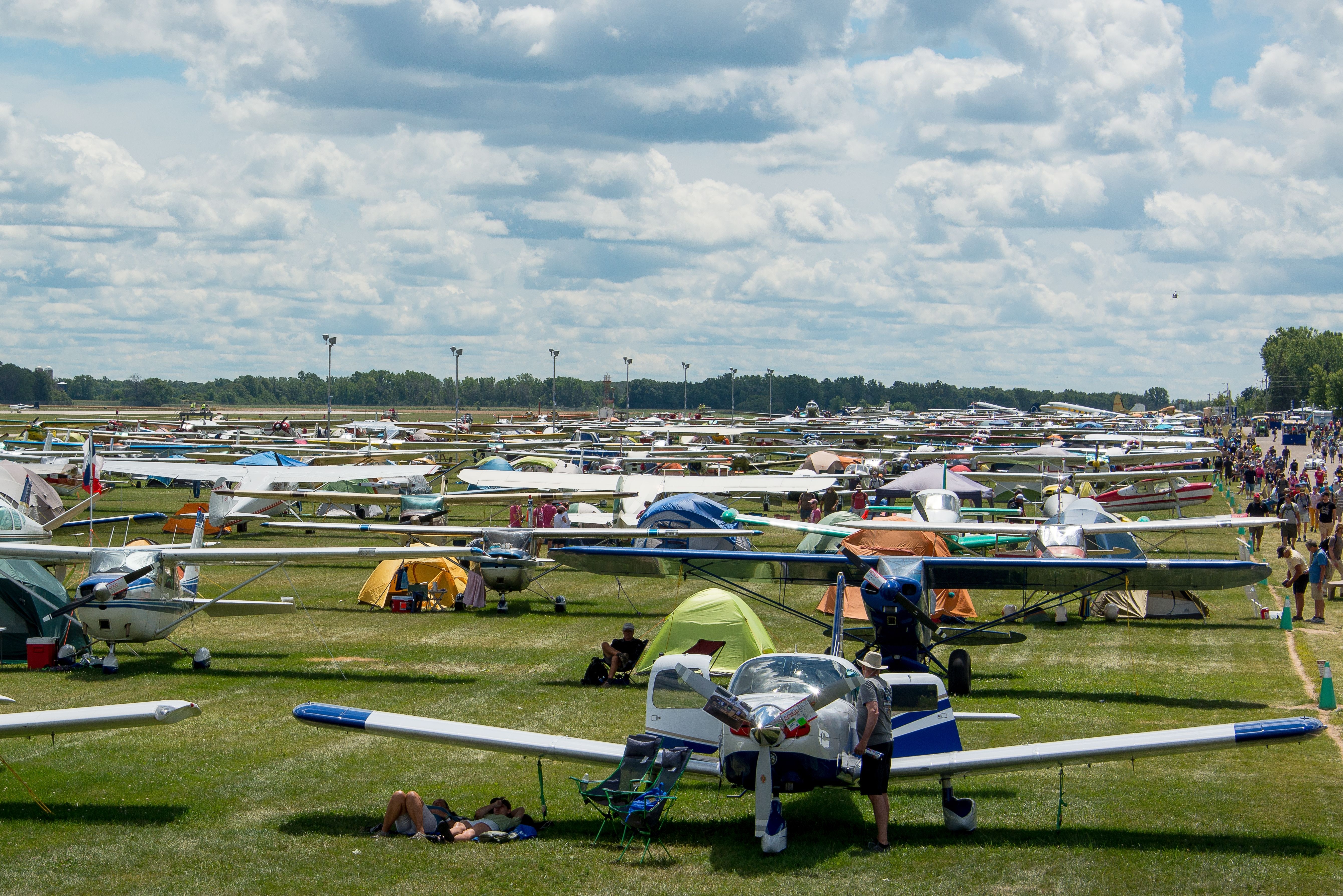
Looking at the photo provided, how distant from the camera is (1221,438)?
8950 cm

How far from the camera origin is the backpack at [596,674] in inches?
626

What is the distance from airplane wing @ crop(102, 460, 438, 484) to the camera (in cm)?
3316

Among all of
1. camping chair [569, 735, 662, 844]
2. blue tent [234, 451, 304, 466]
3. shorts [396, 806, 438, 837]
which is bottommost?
shorts [396, 806, 438, 837]

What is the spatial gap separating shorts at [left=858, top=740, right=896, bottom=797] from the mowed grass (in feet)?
1.97

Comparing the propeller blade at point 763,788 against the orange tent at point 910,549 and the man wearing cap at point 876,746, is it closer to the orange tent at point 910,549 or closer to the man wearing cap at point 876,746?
the man wearing cap at point 876,746

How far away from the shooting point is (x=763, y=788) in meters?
8.69

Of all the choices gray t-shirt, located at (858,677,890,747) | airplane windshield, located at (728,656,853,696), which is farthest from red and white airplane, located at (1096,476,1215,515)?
gray t-shirt, located at (858,677,890,747)

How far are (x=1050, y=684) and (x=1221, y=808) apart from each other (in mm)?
5828

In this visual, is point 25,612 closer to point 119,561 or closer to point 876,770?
point 119,561

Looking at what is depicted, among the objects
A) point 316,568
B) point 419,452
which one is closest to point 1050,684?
point 316,568

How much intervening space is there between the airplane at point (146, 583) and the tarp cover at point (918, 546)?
771 centimetres

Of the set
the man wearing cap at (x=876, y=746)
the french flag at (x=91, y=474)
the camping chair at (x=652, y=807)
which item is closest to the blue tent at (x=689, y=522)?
the french flag at (x=91, y=474)

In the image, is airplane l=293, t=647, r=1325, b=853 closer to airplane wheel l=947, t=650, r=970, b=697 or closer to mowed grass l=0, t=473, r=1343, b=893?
mowed grass l=0, t=473, r=1343, b=893

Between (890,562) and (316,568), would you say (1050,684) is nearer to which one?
(890,562)
